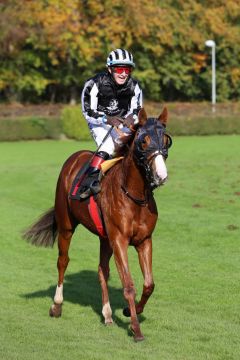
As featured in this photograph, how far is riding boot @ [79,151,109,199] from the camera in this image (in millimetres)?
9047

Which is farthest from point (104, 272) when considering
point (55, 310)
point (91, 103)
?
point (91, 103)

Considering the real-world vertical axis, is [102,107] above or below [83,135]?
above

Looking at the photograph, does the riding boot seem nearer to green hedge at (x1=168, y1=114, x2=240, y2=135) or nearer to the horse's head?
the horse's head

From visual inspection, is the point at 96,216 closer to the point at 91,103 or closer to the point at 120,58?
the point at 91,103

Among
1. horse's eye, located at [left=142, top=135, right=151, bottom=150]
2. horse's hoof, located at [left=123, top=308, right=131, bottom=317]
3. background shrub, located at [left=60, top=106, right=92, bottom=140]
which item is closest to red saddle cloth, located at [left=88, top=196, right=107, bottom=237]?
horse's hoof, located at [left=123, top=308, right=131, bottom=317]

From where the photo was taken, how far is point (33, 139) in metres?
48.1

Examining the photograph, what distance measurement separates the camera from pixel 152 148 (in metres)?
7.92

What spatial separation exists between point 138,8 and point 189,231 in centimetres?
4704

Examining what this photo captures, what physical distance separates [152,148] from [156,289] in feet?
11.2

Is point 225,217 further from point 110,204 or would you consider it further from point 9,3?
point 9,3

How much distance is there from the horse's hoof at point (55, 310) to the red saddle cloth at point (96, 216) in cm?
106

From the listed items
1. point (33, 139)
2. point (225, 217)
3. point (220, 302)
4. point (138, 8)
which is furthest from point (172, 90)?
point (220, 302)

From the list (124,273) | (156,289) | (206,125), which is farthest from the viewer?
(206,125)

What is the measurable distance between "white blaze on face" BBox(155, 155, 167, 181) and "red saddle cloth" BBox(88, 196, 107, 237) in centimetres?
145
